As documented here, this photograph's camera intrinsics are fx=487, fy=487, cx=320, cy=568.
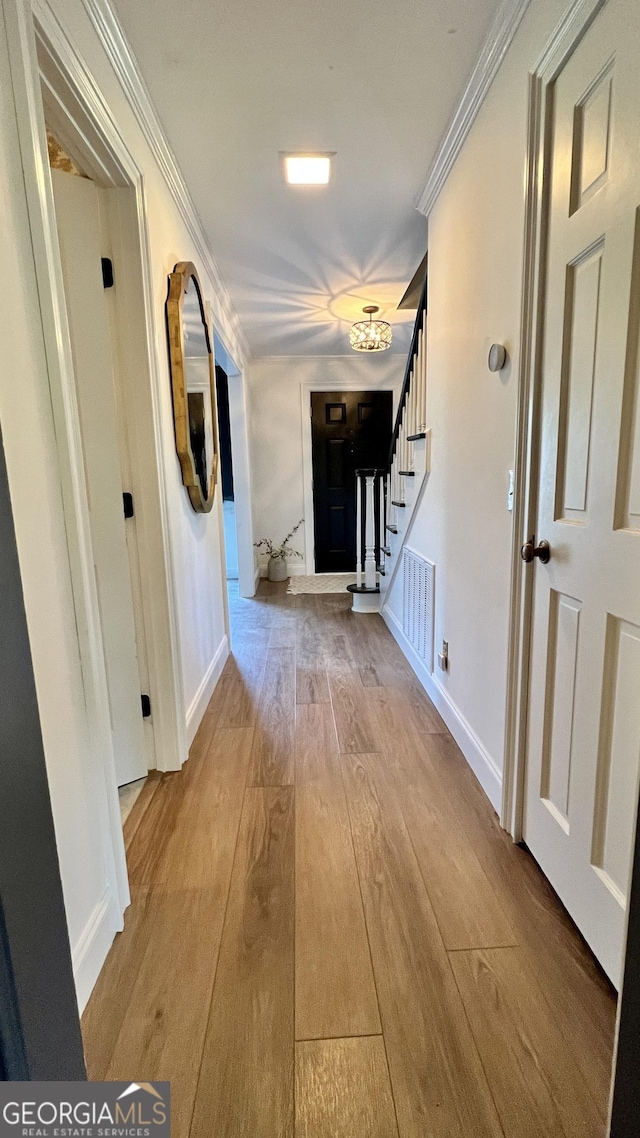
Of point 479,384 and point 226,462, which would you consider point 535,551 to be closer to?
point 479,384

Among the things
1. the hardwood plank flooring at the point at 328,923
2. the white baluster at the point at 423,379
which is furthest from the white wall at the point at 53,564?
the white baluster at the point at 423,379

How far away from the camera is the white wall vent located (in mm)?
2453

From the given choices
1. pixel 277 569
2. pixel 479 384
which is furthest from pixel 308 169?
pixel 277 569

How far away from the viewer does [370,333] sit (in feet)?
11.9

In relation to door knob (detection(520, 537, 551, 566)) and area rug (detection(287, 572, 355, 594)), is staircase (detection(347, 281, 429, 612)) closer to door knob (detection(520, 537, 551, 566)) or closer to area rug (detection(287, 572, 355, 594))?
area rug (detection(287, 572, 355, 594))

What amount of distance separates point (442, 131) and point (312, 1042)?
2763mm

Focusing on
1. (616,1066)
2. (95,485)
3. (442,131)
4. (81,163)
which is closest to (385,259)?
(442,131)

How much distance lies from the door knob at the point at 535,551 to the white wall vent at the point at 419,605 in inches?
40.6

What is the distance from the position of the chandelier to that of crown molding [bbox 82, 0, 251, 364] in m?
1.24

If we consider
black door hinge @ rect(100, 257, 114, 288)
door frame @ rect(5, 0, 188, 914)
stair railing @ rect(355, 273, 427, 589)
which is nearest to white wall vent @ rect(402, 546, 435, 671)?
stair railing @ rect(355, 273, 427, 589)

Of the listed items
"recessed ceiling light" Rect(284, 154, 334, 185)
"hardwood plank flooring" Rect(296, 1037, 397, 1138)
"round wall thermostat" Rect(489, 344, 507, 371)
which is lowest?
"hardwood plank flooring" Rect(296, 1037, 397, 1138)

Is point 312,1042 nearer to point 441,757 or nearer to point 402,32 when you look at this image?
point 441,757

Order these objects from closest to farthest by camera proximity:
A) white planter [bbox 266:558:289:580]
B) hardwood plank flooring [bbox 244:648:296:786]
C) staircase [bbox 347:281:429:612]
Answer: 1. hardwood plank flooring [bbox 244:648:296:786]
2. staircase [bbox 347:281:429:612]
3. white planter [bbox 266:558:289:580]

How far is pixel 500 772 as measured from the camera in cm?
160
